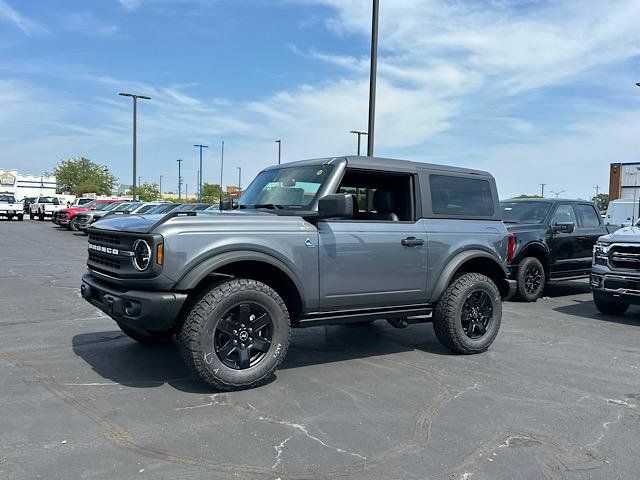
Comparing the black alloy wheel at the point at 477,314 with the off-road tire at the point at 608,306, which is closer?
the black alloy wheel at the point at 477,314

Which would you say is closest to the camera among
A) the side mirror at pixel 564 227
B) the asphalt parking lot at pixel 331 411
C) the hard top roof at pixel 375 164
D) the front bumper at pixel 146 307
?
the asphalt parking lot at pixel 331 411

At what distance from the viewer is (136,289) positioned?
14.5 ft

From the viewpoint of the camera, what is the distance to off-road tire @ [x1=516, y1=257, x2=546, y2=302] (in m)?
9.85

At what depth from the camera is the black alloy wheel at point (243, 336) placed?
4.57m

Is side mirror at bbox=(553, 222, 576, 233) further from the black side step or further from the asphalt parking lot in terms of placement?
the black side step

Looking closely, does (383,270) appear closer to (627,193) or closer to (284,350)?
(284,350)

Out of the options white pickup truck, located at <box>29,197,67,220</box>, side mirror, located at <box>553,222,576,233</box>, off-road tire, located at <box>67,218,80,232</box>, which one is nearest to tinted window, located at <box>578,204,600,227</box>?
side mirror, located at <box>553,222,576,233</box>

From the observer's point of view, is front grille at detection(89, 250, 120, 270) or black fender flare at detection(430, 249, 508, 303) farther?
black fender flare at detection(430, 249, 508, 303)

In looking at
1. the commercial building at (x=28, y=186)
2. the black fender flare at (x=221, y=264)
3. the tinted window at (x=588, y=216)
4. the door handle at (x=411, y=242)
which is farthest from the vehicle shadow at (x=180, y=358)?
the commercial building at (x=28, y=186)

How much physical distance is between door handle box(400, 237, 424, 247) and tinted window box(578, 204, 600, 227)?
699 cm

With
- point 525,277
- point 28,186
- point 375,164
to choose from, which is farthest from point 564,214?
point 28,186

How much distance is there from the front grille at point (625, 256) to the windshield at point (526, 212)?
6.80 ft

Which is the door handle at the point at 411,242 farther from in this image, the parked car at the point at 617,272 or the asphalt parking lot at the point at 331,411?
the parked car at the point at 617,272

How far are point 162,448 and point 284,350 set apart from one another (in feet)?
4.80
